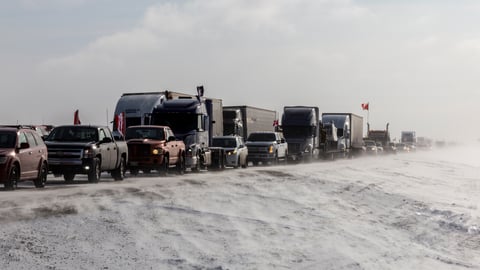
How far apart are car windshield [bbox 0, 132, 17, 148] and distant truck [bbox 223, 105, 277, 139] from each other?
79.6 feet

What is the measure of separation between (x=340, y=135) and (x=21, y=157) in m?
41.5

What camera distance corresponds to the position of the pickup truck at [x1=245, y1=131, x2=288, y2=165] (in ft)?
138

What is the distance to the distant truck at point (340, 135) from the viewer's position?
177 ft

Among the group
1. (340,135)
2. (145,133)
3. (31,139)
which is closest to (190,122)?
(145,133)

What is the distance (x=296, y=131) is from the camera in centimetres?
4878

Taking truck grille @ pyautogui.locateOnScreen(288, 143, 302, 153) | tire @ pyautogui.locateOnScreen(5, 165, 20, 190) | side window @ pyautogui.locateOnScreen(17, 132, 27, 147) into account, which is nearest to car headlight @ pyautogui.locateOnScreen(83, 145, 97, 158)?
side window @ pyautogui.locateOnScreen(17, 132, 27, 147)

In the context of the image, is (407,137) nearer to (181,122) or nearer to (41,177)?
(181,122)

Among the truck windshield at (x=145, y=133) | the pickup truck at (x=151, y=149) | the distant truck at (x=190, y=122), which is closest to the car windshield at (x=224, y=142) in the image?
the distant truck at (x=190, y=122)

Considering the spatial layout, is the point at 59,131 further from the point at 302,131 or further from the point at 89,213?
the point at 302,131

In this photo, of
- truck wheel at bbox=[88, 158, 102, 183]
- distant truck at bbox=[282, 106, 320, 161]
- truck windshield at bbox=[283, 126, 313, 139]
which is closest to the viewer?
truck wheel at bbox=[88, 158, 102, 183]

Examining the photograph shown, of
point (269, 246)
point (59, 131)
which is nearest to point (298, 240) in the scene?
point (269, 246)

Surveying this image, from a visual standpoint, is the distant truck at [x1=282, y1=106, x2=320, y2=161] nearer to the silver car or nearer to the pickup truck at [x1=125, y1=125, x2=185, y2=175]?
the silver car

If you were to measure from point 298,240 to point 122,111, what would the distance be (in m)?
21.8

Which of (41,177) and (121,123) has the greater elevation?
(121,123)
